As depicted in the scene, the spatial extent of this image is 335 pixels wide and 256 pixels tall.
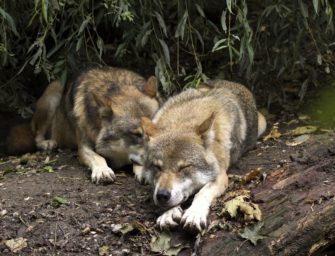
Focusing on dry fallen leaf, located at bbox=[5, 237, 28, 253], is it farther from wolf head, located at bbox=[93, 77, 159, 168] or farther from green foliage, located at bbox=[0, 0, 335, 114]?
green foliage, located at bbox=[0, 0, 335, 114]

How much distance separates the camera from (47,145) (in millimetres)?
8133

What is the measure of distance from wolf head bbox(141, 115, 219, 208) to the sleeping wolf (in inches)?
35.4

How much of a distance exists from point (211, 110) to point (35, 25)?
3.22 meters

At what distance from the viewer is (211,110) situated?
247 inches

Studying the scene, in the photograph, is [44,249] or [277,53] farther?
[277,53]

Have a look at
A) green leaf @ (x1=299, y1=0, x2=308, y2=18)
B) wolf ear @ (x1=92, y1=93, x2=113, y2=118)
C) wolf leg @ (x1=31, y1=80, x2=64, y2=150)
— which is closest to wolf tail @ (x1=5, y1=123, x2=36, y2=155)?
wolf leg @ (x1=31, y1=80, x2=64, y2=150)

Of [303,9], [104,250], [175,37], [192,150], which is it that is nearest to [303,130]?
[303,9]

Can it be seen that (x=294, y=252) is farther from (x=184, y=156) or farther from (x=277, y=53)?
(x=277, y=53)

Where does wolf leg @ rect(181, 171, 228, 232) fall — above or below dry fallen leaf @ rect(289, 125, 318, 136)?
above

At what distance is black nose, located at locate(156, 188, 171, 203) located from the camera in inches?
205

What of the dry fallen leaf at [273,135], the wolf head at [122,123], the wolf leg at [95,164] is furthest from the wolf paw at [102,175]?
the dry fallen leaf at [273,135]

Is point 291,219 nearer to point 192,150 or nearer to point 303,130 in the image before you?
point 192,150

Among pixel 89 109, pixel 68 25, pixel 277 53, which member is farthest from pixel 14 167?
pixel 277 53

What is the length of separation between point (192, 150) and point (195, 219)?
693 mm
